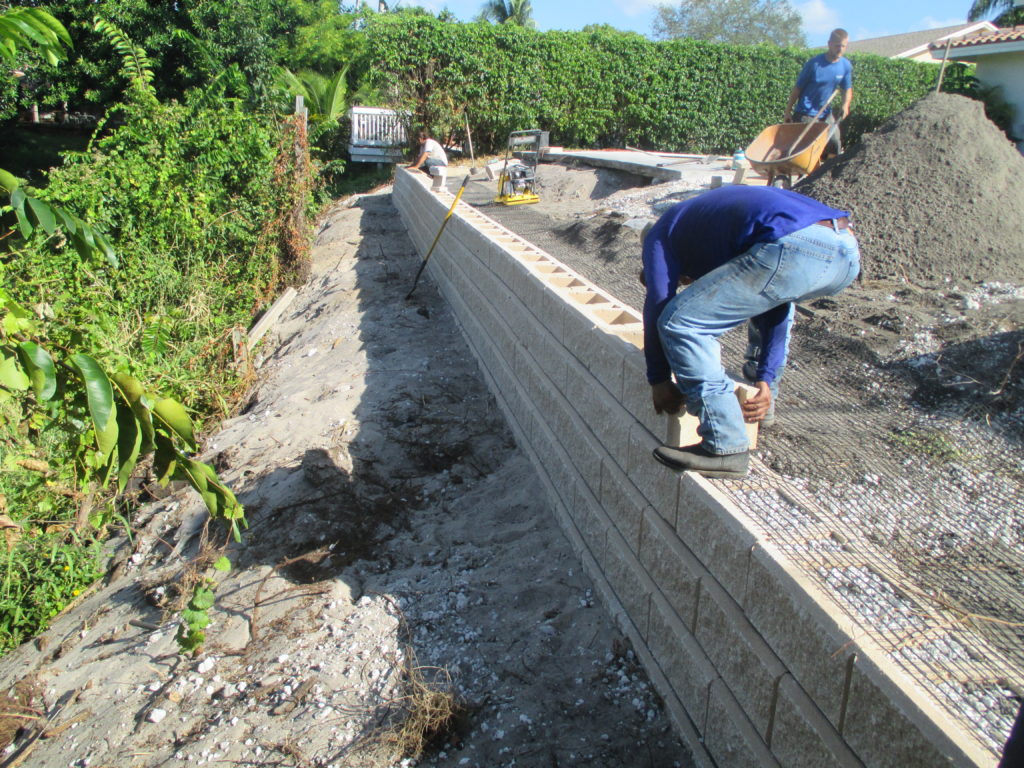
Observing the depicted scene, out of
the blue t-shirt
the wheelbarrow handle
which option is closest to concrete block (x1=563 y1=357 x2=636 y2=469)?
the wheelbarrow handle

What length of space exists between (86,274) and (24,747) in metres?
5.79

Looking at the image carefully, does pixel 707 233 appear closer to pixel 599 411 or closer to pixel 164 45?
pixel 599 411

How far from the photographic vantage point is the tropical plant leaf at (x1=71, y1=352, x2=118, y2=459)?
4.84 feet

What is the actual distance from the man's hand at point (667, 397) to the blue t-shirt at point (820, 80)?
21.1 ft

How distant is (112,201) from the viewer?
341 inches

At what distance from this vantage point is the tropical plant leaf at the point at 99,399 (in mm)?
1475

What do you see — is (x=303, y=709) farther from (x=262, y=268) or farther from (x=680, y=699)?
(x=262, y=268)

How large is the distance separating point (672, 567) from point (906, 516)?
95 cm

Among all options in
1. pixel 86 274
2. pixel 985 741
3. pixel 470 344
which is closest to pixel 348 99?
pixel 86 274

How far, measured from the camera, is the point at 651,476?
9.84ft

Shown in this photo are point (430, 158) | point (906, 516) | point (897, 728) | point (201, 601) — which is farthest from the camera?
point (430, 158)

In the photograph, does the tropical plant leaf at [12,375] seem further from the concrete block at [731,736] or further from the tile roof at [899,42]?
the tile roof at [899,42]

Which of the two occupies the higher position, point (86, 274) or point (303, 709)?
point (86, 274)

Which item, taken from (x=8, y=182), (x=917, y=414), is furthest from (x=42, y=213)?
(x=917, y=414)
